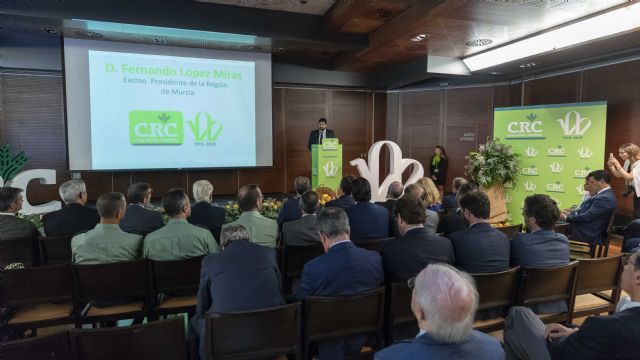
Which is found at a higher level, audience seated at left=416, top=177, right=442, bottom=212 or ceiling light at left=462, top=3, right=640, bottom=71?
ceiling light at left=462, top=3, right=640, bottom=71

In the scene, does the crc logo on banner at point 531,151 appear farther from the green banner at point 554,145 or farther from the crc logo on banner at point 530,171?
the crc logo on banner at point 530,171

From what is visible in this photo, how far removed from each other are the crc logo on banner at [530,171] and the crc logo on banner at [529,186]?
0.14 m

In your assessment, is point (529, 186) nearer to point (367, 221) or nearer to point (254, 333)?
point (367, 221)

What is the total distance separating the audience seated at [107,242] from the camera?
8.41 feet

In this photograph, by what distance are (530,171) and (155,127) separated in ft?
21.5

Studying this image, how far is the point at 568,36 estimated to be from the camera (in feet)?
18.0

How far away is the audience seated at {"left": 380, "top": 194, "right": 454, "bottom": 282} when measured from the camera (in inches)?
91.3

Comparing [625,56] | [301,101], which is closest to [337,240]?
[625,56]

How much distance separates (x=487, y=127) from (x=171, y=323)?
833 centimetres

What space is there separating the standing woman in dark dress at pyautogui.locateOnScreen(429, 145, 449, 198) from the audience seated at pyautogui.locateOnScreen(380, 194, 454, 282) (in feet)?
22.2

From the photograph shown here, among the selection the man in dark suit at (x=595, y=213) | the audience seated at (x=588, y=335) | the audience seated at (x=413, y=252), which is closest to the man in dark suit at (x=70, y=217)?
the audience seated at (x=413, y=252)

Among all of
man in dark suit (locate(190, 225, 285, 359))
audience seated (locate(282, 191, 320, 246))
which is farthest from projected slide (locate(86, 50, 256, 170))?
man in dark suit (locate(190, 225, 285, 359))

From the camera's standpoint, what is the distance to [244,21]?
A: 5.90 m

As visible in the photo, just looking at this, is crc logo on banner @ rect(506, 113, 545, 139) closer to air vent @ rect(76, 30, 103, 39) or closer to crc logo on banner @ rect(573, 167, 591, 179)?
crc logo on banner @ rect(573, 167, 591, 179)
